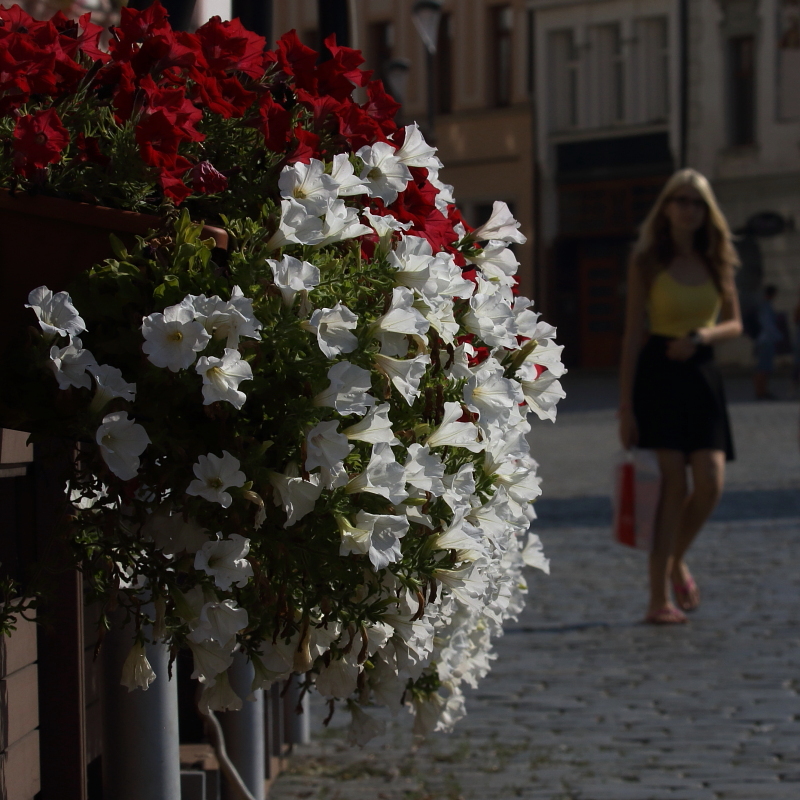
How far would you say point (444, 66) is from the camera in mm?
35000

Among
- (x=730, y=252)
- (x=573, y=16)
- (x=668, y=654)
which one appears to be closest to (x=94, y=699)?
(x=668, y=654)

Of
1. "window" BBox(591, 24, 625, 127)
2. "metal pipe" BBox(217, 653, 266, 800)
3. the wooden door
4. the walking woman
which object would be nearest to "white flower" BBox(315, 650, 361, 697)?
"metal pipe" BBox(217, 653, 266, 800)

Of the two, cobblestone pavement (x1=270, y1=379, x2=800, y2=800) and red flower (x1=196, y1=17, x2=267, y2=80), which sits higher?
red flower (x1=196, y1=17, x2=267, y2=80)

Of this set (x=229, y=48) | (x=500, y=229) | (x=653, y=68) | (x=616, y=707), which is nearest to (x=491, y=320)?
(x=500, y=229)

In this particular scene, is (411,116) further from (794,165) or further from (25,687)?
(25,687)

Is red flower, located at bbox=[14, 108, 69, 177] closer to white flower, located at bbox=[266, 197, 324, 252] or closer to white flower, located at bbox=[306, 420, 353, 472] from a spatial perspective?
white flower, located at bbox=[266, 197, 324, 252]

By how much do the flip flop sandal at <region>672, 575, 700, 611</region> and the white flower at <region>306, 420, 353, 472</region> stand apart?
4.61 meters

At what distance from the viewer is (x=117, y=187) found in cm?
195

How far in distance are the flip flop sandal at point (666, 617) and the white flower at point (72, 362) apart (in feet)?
15.0

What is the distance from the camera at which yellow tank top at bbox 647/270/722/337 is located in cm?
615

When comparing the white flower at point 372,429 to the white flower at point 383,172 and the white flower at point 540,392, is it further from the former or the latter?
the white flower at point 540,392

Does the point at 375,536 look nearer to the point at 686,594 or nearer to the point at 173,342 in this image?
the point at 173,342

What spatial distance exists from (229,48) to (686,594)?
451 centimetres

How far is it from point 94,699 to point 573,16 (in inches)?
1288
